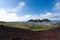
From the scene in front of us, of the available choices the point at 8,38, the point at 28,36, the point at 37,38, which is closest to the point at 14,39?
the point at 8,38

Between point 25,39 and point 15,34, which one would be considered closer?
point 25,39

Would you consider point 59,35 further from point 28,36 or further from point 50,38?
point 28,36

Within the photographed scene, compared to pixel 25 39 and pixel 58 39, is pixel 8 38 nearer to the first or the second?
pixel 25 39

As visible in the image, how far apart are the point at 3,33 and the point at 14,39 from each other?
0.91m

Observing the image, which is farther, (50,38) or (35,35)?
(35,35)

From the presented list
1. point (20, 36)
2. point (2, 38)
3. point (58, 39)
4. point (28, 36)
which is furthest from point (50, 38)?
point (2, 38)

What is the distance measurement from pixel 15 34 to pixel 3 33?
640 millimetres

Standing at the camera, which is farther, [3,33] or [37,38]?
[3,33]

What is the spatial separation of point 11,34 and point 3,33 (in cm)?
45

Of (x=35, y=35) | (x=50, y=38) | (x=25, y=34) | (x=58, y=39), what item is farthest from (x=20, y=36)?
(x=58, y=39)

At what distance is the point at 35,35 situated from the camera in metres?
5.58

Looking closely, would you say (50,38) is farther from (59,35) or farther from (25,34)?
(25,34)

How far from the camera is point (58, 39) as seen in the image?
534cm

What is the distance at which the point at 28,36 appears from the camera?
216 inches
